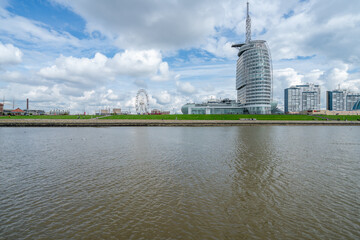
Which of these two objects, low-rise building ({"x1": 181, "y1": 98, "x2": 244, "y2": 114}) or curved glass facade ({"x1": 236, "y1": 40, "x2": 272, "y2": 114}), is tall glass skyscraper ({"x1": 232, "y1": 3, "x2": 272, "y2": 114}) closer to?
curved glass facade ({"x1": 236, "y1": 40, "x2": 272, "y2": 114})

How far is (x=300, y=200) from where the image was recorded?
33.6 ft

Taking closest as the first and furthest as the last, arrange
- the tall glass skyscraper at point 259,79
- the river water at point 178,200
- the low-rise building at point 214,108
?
the river water at point 178,200 → the tall glass skyscraper at point 259,79 → the low-rise building at point 214,108

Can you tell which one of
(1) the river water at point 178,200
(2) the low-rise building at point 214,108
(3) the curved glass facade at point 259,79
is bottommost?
(1) the river water at point 178,200

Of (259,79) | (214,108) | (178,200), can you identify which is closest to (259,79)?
(259,79)

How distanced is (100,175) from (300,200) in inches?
499

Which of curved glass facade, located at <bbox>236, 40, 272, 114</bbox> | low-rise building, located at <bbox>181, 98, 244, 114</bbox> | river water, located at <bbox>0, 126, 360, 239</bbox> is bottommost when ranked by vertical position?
river water, located at <bbox>0, 126, 360, 239</bbox>

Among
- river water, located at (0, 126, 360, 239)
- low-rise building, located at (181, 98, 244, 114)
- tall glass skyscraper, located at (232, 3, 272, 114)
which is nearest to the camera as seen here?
river water, located at (0, 126, 360, 239)

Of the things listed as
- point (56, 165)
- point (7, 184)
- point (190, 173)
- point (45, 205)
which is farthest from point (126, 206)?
point (56, 165)

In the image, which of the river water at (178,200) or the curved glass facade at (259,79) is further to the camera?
the curved glass facade at (259,79)

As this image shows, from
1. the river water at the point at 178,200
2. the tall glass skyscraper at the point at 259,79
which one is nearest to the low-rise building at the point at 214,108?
the tall glass skyscraper at the point at 259,79

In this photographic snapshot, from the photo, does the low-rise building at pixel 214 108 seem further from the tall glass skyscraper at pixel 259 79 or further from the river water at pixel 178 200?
the river water at pixel 178 200

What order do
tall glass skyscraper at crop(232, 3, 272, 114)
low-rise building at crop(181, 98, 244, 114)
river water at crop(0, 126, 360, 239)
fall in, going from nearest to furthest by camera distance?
river water at crop(0, 126, 360, 239) < tall glass skyscraper at crop(232, 3, 272, 114) < low-rise building at crop(181, 98, 244, 114)

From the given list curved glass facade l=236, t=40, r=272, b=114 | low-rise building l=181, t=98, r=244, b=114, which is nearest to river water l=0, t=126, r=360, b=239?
curved glass facade l=236, t=40, r=272, b=114

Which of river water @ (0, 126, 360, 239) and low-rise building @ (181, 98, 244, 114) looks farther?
low-rise building @ (181, 98, 244, 114)
